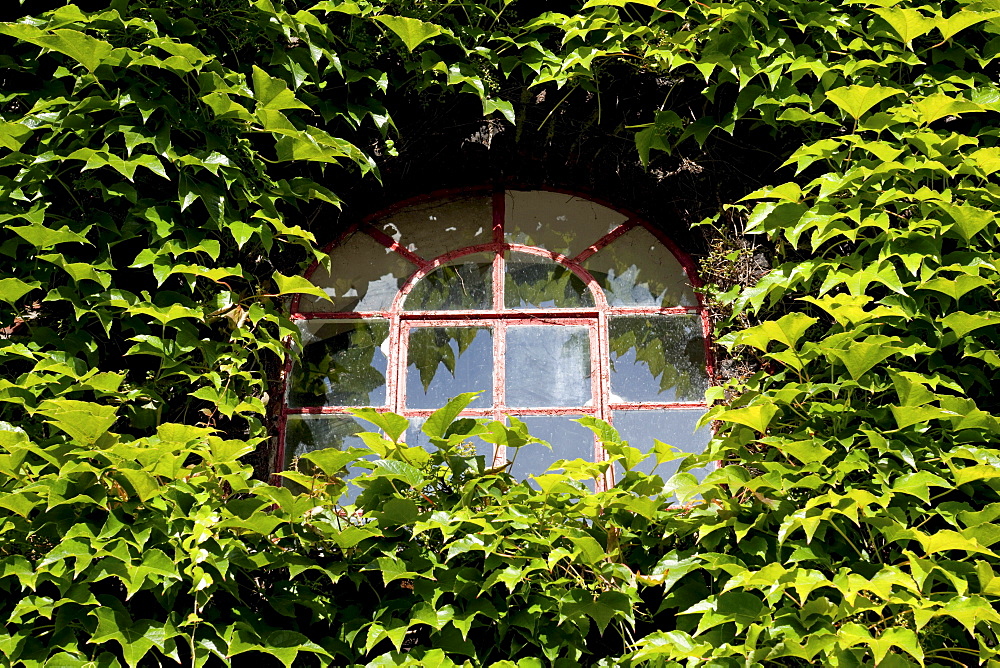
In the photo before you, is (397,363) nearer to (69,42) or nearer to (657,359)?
(657,359)

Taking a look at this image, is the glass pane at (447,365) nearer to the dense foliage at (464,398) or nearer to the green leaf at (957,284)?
the dense foliage at (464,398)

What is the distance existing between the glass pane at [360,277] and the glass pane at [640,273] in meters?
0.64

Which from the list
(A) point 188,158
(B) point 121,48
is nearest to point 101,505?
(A) point 188,158

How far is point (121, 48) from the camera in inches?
120

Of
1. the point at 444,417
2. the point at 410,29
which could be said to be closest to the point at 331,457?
the point at 444,417

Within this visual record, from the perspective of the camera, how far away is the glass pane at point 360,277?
3.41 m

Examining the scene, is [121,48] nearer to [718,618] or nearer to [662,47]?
[662,47]

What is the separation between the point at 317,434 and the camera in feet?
10.5

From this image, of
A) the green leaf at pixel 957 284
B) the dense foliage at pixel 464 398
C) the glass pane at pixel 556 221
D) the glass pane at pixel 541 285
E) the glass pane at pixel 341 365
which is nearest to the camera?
the dense foliage at pixel 464 398

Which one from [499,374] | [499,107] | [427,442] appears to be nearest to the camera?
[427,442]

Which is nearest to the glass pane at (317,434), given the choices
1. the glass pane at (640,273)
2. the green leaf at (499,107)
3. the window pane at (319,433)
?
the window pane at (319,433)

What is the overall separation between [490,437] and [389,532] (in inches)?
14.0

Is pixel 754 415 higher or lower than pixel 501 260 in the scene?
lower

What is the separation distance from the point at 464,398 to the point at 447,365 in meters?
0.71
